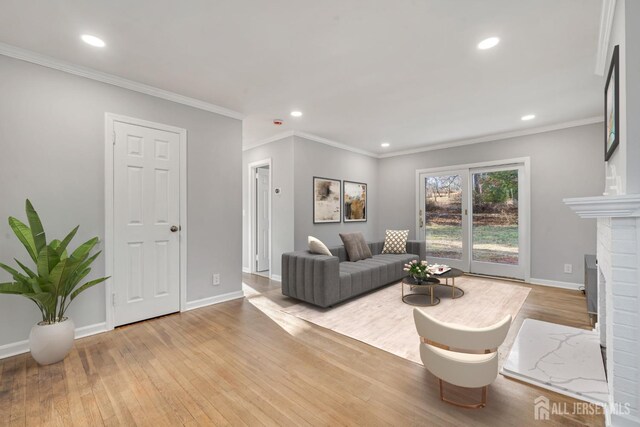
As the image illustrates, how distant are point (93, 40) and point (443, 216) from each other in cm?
565

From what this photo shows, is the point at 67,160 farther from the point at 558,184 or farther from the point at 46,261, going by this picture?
the point at 558,184

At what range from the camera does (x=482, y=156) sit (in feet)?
16.8

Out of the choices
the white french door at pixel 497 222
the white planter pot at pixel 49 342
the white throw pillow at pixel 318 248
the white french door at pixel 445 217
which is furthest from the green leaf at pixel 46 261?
the white french door at pixel 497 222

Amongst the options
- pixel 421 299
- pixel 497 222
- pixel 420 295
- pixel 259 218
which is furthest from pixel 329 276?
pixel 497 222

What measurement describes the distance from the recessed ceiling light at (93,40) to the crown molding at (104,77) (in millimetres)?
515

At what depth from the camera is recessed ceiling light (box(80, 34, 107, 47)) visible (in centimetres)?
222

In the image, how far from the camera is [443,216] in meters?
5.59

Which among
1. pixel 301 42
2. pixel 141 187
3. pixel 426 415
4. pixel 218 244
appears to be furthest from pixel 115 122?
pixel 426 415

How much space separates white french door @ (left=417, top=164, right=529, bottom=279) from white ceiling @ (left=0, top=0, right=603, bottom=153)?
1.44 metres

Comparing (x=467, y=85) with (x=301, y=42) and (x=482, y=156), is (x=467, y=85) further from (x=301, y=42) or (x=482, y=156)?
(x=482, y=156)

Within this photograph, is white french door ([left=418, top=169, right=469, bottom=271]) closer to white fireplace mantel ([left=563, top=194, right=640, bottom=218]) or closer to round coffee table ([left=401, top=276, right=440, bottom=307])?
round coffee table ([left=401, top=276, right=440, bottom=307])

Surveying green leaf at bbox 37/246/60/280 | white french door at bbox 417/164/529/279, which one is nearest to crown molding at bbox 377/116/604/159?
white french door at bbox 417/164/529/279

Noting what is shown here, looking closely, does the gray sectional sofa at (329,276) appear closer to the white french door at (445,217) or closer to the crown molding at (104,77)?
the white french door at (445,217)

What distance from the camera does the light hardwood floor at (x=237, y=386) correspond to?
1.63 m
